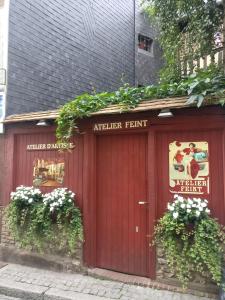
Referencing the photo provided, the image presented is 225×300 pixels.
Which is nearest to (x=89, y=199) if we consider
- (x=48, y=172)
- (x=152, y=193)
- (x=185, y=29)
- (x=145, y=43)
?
(x=48, y=172)

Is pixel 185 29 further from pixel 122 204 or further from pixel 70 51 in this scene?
pixel 122 204

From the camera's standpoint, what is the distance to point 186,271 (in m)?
4.68

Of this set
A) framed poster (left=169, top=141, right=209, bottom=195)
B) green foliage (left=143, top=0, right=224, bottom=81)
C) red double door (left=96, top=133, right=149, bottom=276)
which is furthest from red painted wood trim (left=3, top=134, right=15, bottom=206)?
green foliage (left=143, top=0, right=224, bottom=81)

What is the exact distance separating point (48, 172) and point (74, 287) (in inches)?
88.8

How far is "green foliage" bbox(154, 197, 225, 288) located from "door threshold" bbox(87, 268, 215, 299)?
0.25 metres

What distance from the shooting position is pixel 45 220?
225 inches

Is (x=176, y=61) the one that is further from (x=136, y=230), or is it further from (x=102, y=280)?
(x=102, y=280)

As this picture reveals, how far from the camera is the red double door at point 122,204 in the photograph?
544 centimetres

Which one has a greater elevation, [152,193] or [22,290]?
[152,193]

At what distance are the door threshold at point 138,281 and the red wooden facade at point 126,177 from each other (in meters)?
0.10

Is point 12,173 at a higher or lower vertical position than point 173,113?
lower

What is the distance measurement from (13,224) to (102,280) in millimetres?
2061

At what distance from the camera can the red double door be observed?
5441 millimetres

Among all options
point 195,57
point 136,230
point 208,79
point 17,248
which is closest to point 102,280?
point 136,230
